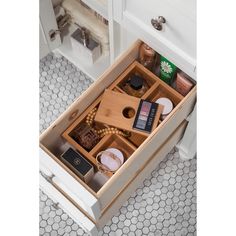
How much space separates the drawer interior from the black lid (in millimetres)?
25

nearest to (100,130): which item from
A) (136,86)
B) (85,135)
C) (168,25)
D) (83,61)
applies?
(85,135)

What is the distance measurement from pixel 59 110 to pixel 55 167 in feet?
2.34

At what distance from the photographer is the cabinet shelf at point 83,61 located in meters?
1.48

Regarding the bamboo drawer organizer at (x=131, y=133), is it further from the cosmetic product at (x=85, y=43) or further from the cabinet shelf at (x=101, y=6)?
the cosmetic product at (x=85, y=43)

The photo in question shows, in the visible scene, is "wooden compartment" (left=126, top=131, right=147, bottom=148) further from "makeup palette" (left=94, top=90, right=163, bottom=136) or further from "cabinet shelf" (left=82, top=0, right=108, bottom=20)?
"cabinet shelf" (left=82, top=0, right=108, bottom=20)

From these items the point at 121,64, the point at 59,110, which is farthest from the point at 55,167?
the point at 59,110

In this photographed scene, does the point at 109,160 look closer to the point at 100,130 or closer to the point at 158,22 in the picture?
the point at 100,130

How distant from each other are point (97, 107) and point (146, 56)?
204 millimetres

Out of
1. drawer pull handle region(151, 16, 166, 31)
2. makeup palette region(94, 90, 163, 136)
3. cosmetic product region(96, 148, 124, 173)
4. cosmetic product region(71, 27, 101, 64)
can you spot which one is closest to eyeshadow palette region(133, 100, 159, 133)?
makeup palette region(94, 90, 163, 136)

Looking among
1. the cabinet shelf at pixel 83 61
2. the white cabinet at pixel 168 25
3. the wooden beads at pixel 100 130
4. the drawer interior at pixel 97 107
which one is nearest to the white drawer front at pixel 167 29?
the white cabinet at pixel 168 25
